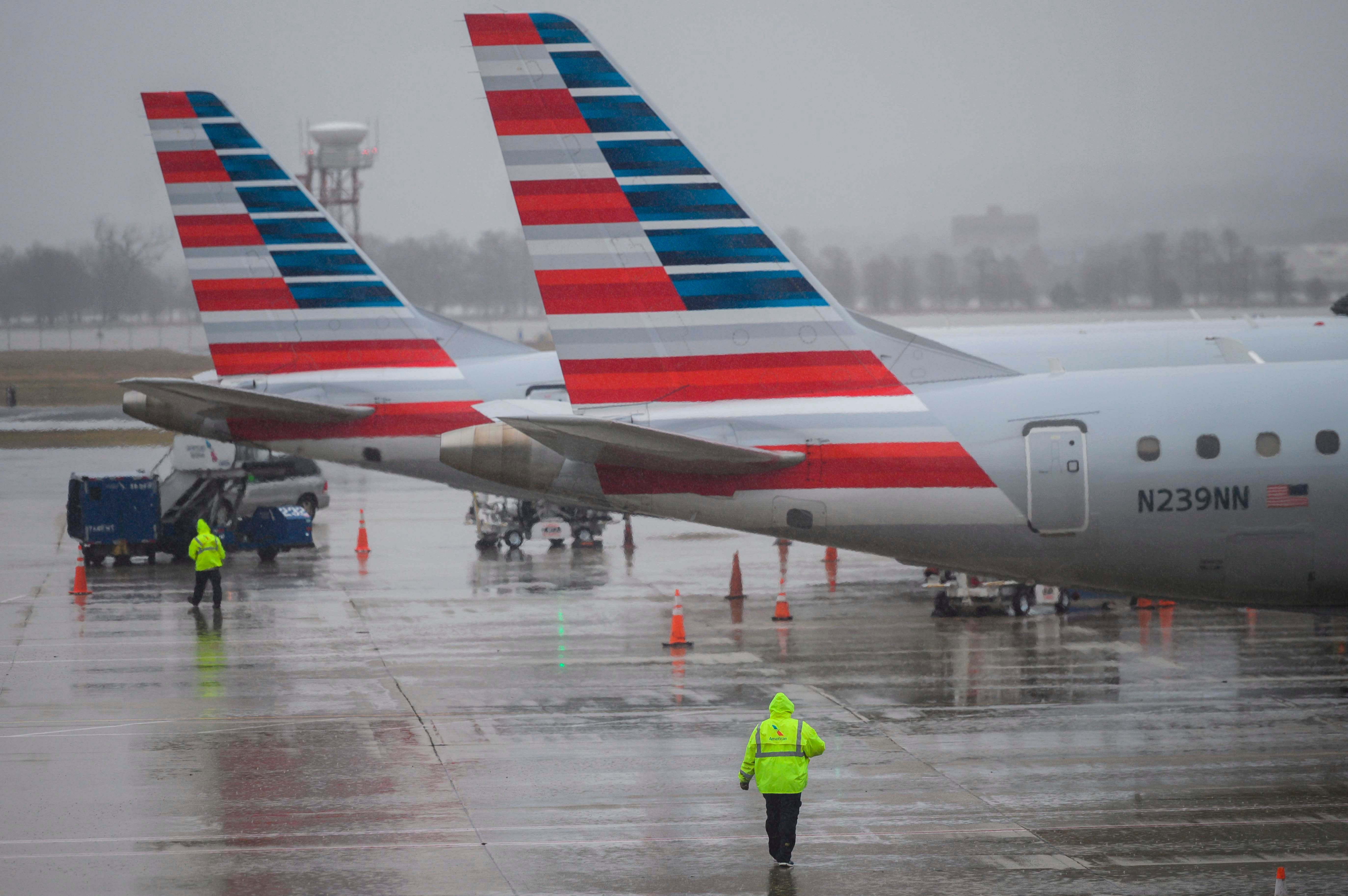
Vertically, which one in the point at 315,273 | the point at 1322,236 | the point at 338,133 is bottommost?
the point at 315,273

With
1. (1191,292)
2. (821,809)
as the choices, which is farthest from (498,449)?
(1191,292)

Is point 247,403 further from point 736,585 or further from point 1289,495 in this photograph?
point 1289,495

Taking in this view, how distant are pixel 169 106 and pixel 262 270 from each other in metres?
3.67

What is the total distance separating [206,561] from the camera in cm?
2536

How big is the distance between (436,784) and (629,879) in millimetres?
3574

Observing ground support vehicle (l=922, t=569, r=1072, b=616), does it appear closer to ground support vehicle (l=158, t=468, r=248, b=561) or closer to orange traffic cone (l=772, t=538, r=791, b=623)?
orange traffic cone (l=772, t=538, r=791, b=623)

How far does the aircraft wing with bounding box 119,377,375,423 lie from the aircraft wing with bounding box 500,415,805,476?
36.6 ft

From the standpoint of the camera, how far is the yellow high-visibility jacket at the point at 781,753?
11781 millimetres

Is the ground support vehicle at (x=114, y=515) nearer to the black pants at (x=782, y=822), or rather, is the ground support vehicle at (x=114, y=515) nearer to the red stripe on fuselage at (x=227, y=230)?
the red stripe on fuselage at (x=227, y=230)

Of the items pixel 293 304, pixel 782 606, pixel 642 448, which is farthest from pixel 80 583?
pixel 642 448

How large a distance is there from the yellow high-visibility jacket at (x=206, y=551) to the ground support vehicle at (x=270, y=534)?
24.9 feet

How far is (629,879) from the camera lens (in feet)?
38.7

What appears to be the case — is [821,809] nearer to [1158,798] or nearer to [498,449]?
[1158,798]

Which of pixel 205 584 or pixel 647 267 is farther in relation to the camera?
pixel 205 584
